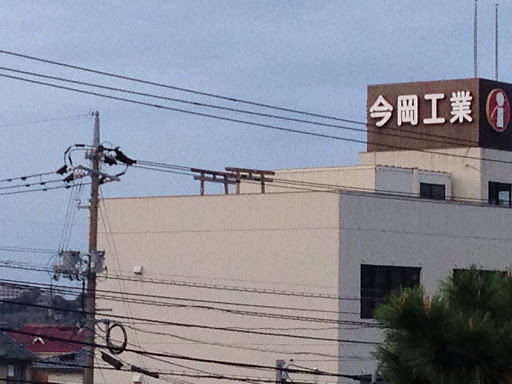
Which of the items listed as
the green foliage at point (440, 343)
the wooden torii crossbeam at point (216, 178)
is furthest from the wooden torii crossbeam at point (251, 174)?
the green foliage at point (440, 343)

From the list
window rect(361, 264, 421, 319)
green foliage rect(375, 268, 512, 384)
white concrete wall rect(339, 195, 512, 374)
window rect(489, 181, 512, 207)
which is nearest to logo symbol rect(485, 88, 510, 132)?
window rect(489, 181, 512, 207)

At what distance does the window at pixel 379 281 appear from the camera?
47781mm

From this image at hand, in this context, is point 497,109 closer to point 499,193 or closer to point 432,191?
point 499,193

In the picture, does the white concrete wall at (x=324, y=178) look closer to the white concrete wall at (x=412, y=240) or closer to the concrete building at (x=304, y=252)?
the concrete building at (x=304, y=252)

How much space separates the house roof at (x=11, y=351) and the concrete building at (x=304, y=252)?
1197 cm

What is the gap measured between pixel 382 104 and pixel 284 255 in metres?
12.5

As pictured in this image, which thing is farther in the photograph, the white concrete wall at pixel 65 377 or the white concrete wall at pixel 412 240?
the white concrete wall at pixel 65 377

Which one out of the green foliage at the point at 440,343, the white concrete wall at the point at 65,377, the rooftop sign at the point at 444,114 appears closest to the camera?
the green foliage at the point at 440,343

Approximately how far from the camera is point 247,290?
162ft

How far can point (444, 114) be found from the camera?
186 ft

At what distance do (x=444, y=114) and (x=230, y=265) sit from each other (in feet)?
42.5

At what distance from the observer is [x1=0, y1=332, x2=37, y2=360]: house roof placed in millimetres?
64062

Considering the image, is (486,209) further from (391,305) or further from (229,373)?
(391,305)

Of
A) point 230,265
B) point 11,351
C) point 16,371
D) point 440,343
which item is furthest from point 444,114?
point 440,343
